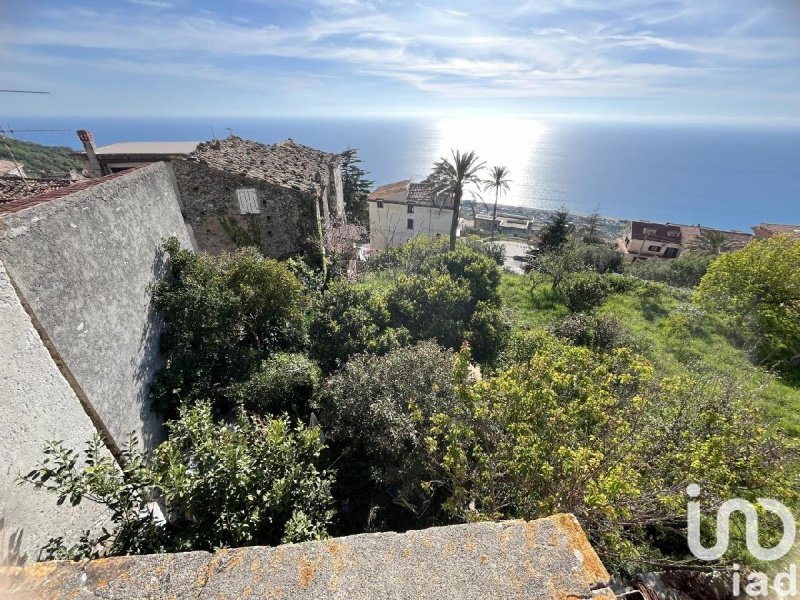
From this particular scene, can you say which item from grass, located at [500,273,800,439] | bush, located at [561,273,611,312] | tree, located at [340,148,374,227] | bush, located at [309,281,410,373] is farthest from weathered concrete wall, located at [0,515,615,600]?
tree, located at [340,148,374,227]

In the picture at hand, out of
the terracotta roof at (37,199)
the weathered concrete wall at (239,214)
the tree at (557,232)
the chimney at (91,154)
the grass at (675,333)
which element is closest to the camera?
the terracotta roof at (37,199)

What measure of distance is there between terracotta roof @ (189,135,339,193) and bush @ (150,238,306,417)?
6879 mm

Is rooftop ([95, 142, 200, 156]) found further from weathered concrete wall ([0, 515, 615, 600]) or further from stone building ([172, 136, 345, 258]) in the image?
weathered concrete wall ([0, 515, 615, 600])

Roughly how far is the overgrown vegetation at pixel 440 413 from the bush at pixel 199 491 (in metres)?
0.03

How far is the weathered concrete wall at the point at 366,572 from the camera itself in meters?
2.61

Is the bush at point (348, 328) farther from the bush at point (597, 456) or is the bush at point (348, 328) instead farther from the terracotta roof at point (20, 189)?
the terracotta roof at point (20, 189)

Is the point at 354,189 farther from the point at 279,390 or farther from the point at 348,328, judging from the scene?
the point at 279,390

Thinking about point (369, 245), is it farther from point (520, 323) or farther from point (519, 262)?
point (520, 323)

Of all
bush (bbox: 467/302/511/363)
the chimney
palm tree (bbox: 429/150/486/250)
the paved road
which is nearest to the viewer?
bush (bbox: 467/302/511/363)

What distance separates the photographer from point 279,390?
35.2 feet

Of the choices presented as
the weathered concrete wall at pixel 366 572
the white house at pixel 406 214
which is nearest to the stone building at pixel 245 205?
the weathered concrete wall at pixel 366 572

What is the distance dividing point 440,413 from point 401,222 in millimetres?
38681

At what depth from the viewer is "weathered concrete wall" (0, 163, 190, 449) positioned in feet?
20.9

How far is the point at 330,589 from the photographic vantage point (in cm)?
265
